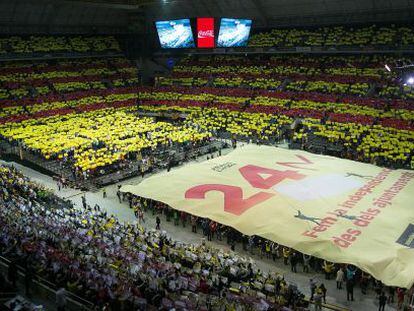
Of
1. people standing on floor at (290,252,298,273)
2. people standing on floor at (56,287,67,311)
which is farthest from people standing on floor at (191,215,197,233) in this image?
people standing on floor at (56,287,67,311)

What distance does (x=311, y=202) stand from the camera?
25000 millimetres

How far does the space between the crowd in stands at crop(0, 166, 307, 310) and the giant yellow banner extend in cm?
310

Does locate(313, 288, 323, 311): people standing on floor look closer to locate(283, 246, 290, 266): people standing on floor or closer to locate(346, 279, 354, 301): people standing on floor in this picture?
locate(346, 279, 354, 301): people standing on floor

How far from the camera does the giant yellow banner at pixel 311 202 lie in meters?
19.5

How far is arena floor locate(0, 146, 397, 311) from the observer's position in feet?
60.7

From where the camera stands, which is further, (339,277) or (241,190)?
(241,190)

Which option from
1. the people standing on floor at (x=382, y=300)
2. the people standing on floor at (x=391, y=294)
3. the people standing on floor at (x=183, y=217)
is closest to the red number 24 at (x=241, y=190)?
the people standing on floor at (x=183, y=217)

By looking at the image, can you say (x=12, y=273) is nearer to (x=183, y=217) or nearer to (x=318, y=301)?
(x=318, y=301)

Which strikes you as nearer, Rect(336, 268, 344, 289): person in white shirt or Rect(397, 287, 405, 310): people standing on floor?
Rect(397, 287, 405, 310): people standing on floor

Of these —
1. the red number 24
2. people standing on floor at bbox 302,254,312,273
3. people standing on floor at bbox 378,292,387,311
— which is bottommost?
people standing on floor at bbox 302,254,312,273

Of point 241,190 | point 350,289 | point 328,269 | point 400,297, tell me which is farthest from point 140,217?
point 400,297

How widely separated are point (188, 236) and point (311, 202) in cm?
779

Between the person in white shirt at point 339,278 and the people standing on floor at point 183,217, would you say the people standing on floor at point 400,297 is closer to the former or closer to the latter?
the person in white shirt at point 339,278

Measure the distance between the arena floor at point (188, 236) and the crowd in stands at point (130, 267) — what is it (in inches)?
62.8
